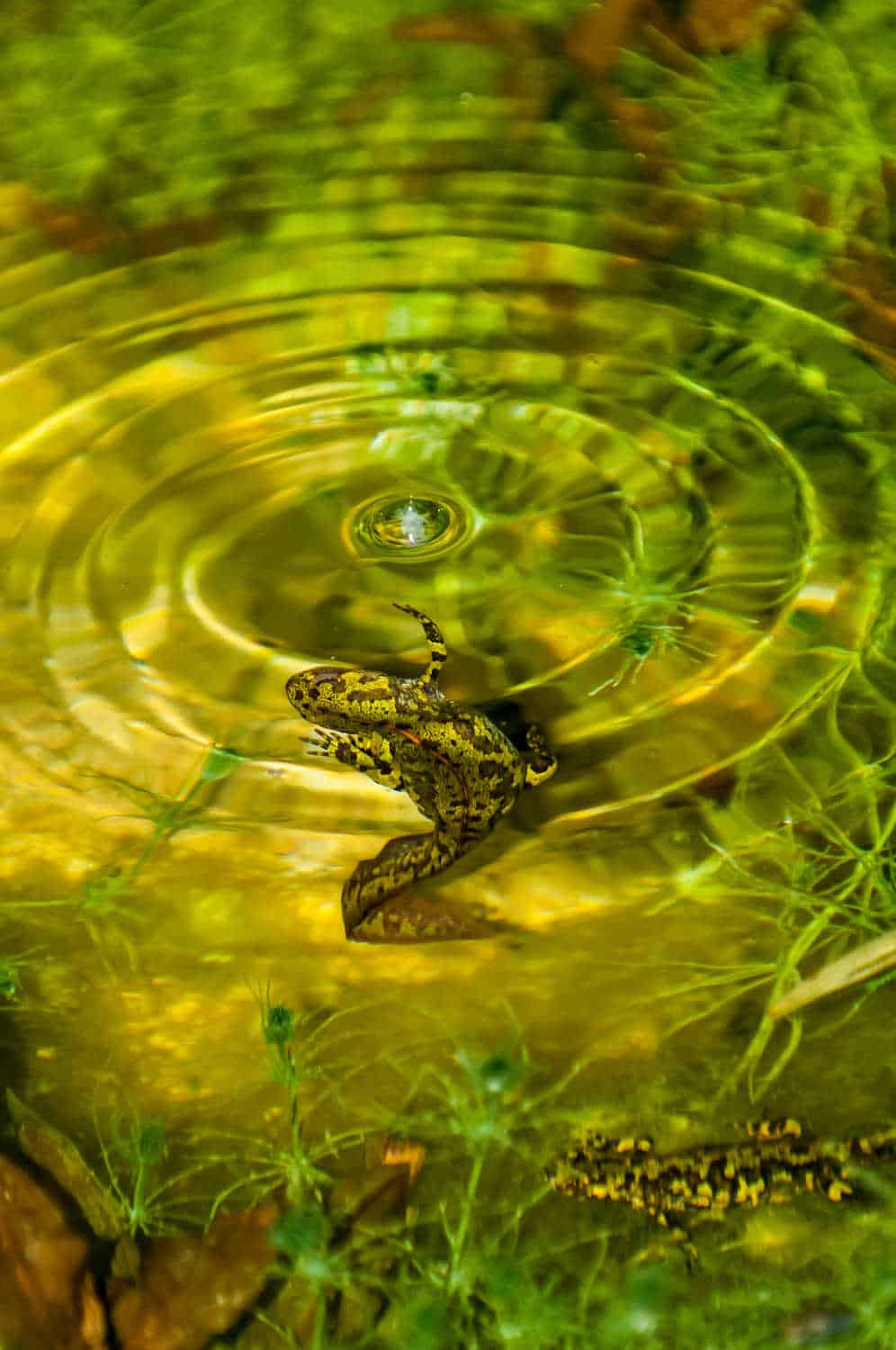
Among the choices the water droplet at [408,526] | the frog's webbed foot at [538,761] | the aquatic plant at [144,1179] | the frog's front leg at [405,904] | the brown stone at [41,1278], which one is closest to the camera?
the brown stone at [41,1278]

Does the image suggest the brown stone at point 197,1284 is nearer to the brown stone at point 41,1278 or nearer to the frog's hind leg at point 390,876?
the brown stone at point 41,1278

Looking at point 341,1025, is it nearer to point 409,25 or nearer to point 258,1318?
point 258,1318

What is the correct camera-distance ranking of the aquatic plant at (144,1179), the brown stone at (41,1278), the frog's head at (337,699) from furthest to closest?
the frog's head at (337,699), the aquatic plant at (144,1179), the brown stone at (41,1278)

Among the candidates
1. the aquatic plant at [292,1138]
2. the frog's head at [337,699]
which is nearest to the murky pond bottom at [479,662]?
the aquatic plant at [292,1138]

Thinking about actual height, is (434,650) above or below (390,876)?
above

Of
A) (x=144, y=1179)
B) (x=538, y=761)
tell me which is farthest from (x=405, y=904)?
(x=144, y=1179)

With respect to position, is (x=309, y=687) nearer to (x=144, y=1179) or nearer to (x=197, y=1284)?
(x=144, y=1179)
